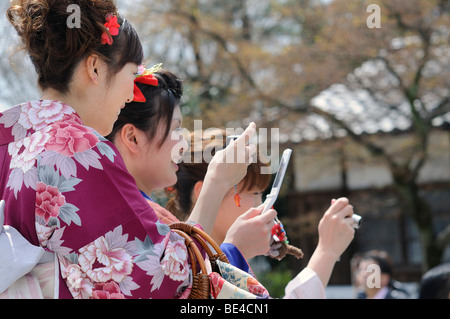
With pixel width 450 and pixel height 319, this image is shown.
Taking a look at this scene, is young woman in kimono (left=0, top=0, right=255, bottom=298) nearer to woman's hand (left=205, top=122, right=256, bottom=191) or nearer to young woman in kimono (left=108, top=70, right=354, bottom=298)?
woman's hand (left=205, top=122, right=256, bottom=191)

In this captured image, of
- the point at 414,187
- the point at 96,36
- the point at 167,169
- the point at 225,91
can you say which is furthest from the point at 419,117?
the point at 96,36

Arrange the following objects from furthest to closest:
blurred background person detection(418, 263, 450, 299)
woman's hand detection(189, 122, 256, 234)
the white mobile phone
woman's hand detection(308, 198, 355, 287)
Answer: blurred background person detection(418, 263, 450, 299), woman's hand detection(308, 198, 355, 287), the white mobile phone, woman's hand detection(189, 122, 256, 234)

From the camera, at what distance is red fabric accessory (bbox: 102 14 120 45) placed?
1631 mm

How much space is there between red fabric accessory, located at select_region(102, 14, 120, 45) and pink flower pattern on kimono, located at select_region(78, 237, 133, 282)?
1.95 feet

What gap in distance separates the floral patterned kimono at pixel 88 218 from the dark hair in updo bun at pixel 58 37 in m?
0.22

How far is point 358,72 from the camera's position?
888 centimetres

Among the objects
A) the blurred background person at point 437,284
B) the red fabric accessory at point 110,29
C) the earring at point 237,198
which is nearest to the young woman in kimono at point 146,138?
the earring at point 237,198

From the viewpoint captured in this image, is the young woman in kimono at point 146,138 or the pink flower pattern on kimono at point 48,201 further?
the young woman in kimono at point 146,138

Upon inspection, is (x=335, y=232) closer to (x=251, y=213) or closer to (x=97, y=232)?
(x=251, y=213)

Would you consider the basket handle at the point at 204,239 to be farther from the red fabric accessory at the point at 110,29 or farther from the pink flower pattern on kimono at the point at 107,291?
the red fabric accessory at the point at 110,29

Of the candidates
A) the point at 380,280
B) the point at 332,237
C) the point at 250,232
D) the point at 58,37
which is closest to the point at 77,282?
the point at 58,37

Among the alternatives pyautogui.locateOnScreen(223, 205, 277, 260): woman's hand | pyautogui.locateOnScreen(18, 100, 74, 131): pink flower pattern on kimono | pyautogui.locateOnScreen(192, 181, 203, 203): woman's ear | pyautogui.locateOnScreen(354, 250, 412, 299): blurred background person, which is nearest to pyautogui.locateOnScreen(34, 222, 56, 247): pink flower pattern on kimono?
pyautogui.locateOnScreen(18, 100, 74, 131): pink flower pattern on kimono

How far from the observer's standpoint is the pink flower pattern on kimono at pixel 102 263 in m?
1.37

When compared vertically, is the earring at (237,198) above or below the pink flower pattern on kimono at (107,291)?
below
